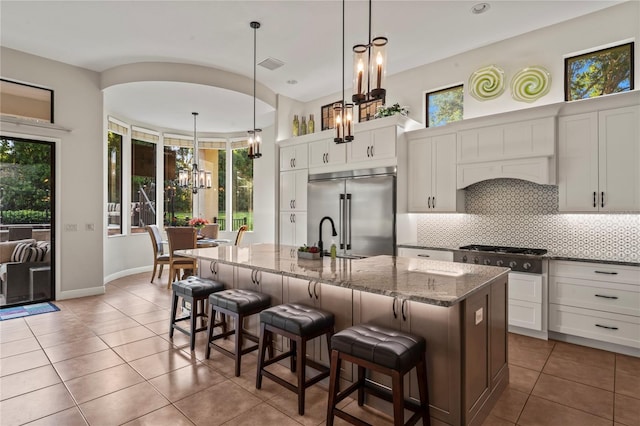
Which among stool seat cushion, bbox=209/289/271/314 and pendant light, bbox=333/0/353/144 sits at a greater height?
pendant light, bbox=333/0/353/144

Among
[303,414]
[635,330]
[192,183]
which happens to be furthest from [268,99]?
[635,330]

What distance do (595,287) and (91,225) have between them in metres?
6.54

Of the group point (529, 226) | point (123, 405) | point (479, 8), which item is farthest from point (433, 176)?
point (123, 405)

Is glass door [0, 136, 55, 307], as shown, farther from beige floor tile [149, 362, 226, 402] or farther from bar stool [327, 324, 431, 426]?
bar stool [327, 324, 431, 426]

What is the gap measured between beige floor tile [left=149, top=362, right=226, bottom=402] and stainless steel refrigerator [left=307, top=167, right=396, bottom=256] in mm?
2627

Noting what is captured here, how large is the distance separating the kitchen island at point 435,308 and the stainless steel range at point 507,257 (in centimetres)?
124

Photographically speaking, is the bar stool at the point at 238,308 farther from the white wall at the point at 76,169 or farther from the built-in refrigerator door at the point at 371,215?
the white wall at the point at 76,169

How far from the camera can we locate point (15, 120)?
4.62 meters

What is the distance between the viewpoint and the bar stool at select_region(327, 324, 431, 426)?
1.83 meters

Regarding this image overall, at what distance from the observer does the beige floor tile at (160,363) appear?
9.55ft

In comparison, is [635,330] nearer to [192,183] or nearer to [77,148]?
[192,183]

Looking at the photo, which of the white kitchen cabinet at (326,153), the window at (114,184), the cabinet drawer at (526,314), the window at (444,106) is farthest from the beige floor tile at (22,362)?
the window at (444,106)

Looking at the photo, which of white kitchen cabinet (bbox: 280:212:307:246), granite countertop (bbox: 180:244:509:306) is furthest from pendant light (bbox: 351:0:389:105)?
white kitchen cabinet (bbox: 280:212:307:246)

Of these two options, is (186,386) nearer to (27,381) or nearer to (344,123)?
(27,381)
